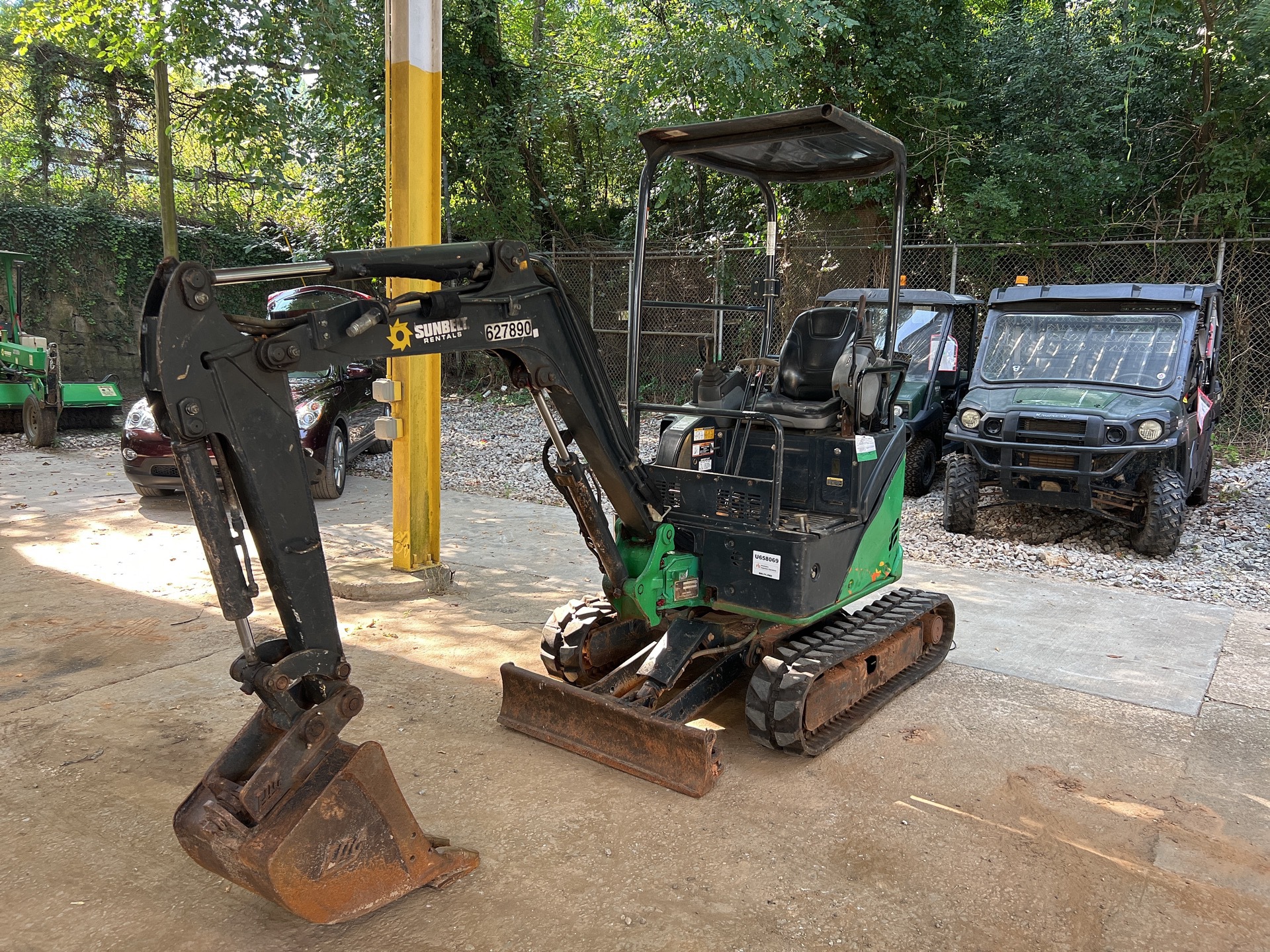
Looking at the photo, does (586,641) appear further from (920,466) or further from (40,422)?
(40,422)

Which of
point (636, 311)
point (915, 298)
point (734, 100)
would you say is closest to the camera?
point (636, 311)

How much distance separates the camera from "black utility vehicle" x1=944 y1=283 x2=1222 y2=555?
737 centimetres

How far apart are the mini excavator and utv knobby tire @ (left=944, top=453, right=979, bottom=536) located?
2902 millimetres

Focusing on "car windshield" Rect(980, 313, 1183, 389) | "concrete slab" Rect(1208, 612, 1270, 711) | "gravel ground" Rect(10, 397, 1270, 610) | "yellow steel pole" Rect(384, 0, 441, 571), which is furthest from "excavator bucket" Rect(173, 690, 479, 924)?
"car windshield" Rect(980, 313, 1183, 389)

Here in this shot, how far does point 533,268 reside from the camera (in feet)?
12.0

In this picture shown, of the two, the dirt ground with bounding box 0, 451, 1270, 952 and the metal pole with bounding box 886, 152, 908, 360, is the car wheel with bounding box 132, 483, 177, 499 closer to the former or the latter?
the dirt ground with bounding box 0, 451, 1270, 952

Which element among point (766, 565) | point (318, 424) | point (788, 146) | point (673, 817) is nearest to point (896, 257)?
point (788, 146)

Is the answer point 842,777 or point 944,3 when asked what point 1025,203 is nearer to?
point 944,3

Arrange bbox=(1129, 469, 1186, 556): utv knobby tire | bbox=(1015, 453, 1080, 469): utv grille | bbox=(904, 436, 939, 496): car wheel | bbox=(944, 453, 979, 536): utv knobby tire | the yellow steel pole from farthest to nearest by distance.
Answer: bbox=(904, 436, 939, 496): car wheel < bbox=(944, 453, 979, 536): utv knobby tire < bbox=(1015, 453, 1080, 469): utv grille < bbox=(1129, 469, 1186, 556): utv knobby tire < the yellow steel pole

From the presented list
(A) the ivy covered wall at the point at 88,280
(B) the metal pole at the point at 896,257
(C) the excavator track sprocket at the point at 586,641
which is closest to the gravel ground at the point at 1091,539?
(B) the metal pole at the point at 896,257

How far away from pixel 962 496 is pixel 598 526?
485 centimetres

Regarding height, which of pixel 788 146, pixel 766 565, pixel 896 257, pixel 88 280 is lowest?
pixel 766 565

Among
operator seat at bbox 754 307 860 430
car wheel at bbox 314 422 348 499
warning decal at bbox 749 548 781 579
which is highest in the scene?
operator seat at bbox 754 307 860 430

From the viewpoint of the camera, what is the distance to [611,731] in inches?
159
